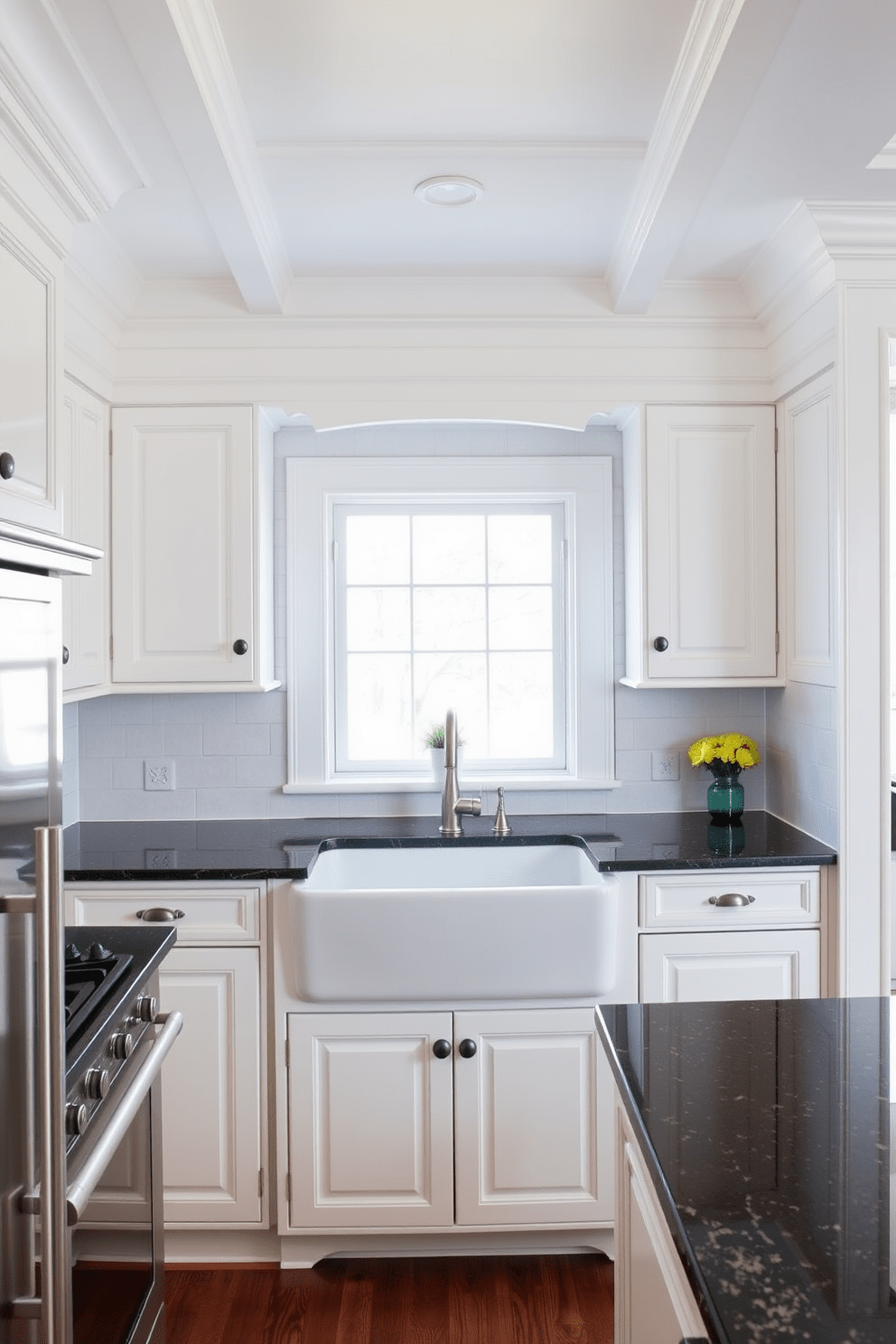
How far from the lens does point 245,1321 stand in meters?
2.30

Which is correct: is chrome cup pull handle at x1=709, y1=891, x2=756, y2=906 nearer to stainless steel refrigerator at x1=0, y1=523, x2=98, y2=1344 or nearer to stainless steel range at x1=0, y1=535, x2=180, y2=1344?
stainless steel range at x1=0, y1=535, x2=180, y2=1344

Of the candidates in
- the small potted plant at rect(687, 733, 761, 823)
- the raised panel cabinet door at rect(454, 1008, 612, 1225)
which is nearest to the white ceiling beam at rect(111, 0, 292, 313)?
the small potted plant at rect(687, 733, 761, 823)

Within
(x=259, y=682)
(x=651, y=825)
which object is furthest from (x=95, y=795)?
(x=651, y=825)

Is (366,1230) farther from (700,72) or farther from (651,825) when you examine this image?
(700,72)

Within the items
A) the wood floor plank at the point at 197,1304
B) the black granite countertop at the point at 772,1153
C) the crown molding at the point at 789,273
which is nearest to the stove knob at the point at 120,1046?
the black granite countertop at the point at 772,1153

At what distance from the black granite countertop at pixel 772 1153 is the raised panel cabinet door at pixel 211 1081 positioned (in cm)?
123

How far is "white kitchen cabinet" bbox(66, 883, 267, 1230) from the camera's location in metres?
2.46

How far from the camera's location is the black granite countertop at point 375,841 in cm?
246

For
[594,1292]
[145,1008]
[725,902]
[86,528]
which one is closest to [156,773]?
[86,528]

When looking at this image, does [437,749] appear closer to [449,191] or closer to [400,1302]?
[400,1302]

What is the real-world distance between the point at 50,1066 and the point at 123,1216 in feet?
1.85

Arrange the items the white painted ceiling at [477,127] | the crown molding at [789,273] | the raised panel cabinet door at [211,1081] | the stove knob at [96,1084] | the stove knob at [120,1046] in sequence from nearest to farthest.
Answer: the stove knob at [96,1084]
the stove knob at [120,1046]
the white painted ceiling at [477,127]
the crown molding at [789,273]
the raised panel cabinet door at [211,1081]

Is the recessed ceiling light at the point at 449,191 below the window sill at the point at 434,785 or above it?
above

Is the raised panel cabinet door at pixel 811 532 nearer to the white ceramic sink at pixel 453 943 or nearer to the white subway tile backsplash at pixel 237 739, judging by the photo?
the white ceramic sink at pixel 453 943
